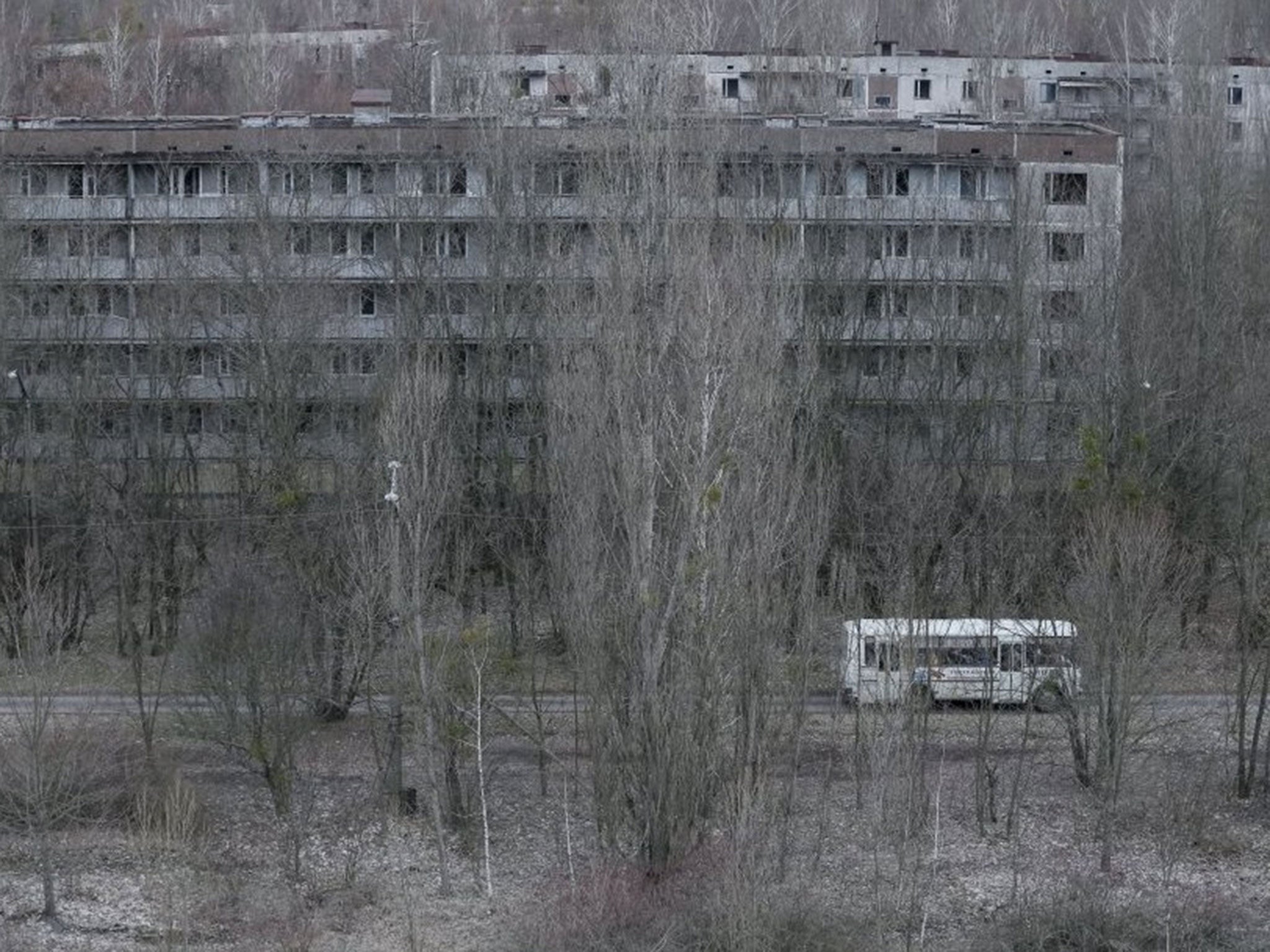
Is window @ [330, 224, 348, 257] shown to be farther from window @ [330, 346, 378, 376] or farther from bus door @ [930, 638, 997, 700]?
bus door @ [930, 638, 997, 700]

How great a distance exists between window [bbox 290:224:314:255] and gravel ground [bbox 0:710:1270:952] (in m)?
8.29

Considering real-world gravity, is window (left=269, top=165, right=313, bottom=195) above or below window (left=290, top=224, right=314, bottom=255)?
above

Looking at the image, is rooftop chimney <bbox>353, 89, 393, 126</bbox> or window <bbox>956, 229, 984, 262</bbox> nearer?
window <bbox>956, 229, 984, 262</bbox>

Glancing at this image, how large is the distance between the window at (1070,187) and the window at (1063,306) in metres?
2.34

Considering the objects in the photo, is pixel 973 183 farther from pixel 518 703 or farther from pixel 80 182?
pixel 80 182

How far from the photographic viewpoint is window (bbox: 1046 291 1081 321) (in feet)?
89.7

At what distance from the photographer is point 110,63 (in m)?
48.0

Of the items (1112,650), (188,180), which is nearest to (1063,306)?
(1112,650)

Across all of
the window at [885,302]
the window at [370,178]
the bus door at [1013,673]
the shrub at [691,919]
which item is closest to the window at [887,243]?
the window at [885,302]

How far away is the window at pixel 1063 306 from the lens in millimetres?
27344

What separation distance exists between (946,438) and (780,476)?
862 cm

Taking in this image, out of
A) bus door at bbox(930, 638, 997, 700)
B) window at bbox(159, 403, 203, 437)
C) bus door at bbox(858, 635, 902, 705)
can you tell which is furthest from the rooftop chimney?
bus door at bbox(858, 635, 902, 705)

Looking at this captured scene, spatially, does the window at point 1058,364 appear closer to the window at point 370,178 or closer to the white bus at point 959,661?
the white bus at point 959,661

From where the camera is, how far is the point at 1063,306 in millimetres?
27641
